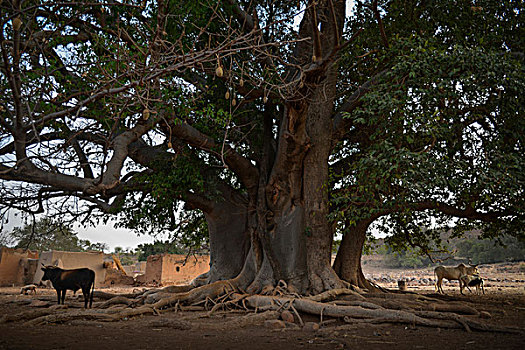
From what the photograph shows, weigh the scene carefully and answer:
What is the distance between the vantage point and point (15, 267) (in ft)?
55.6

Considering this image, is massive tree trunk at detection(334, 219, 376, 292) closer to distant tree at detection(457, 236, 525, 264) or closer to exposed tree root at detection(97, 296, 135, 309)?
exposed tree root at detection(97, 296, 135, 309)

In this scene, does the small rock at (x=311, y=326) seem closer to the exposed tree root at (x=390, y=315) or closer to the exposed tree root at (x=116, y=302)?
the exposed tree root at (x=390, y=315)

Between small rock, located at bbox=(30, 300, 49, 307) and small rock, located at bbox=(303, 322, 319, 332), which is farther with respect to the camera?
small rock, located at bbox=(30, 300, 49, 307)

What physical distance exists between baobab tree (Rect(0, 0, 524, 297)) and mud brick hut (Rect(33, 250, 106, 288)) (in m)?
8.57

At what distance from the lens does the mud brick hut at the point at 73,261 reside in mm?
16609

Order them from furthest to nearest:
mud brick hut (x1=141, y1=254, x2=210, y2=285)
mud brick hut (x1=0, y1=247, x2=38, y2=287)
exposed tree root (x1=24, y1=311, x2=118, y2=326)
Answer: mud brick hut (x1=141, y1=254, x2=210, y2=285), mud brick hut (x1=0, y1=247, x2=38, y2=287), exposed tree root (x1=24, y1=311, x2=118, y2=326)

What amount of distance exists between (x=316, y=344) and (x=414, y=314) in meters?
2.34

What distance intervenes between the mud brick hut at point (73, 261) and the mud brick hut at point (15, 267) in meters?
0.57

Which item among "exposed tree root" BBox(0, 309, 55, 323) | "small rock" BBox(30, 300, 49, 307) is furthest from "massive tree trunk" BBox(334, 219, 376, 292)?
"small rock" BBox(30, 300, 49, 307)

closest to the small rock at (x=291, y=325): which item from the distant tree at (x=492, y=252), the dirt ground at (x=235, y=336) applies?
the dirt ground at (x=235, y=336)

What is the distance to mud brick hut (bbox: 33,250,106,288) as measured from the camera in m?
16.6

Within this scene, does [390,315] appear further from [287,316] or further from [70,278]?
[70,278]

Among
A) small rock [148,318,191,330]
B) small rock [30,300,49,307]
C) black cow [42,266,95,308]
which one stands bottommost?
small rock [148,318,191,330]

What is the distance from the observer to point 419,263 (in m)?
38.4
